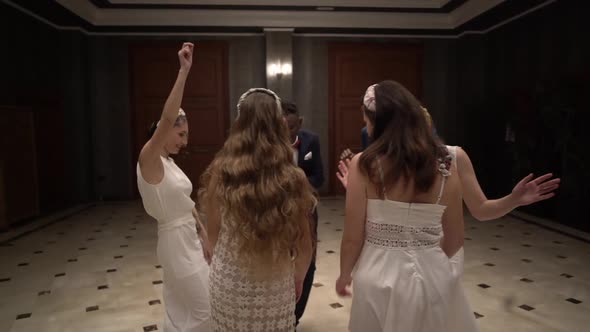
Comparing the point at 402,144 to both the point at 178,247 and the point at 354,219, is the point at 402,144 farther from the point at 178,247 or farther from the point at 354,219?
the point at 178,247

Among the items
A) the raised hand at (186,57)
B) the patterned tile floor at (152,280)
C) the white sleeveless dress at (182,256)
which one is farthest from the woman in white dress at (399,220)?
the patterned tile floor at (152,280)

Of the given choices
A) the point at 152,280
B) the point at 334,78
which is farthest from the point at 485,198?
the point at 334,78

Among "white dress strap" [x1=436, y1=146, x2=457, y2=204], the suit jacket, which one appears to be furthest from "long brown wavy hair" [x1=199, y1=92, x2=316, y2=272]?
the suit jacket

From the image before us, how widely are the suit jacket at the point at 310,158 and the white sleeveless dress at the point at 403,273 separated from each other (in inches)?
66.6

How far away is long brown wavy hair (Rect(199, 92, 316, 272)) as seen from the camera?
158 cm

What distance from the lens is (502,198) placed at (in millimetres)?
1877

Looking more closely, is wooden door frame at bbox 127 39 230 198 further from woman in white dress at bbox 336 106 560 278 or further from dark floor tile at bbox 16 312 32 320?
woman in white dress at bbox 336 106 560 278

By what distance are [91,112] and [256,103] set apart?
869 cm

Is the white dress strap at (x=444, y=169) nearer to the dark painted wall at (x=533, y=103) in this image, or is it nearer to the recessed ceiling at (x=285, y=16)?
the dark painted wall at (x=533, y=103)

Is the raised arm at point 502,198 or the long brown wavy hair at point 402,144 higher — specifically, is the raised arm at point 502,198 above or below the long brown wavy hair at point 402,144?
below

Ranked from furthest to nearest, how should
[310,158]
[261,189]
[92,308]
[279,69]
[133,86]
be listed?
[133,86]
[279,69]
[92,308]
[310,158]
[261,189]

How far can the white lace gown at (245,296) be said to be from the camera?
66.4 inches

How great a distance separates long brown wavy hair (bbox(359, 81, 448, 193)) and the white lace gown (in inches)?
20.6

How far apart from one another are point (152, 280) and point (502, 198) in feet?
11.9
